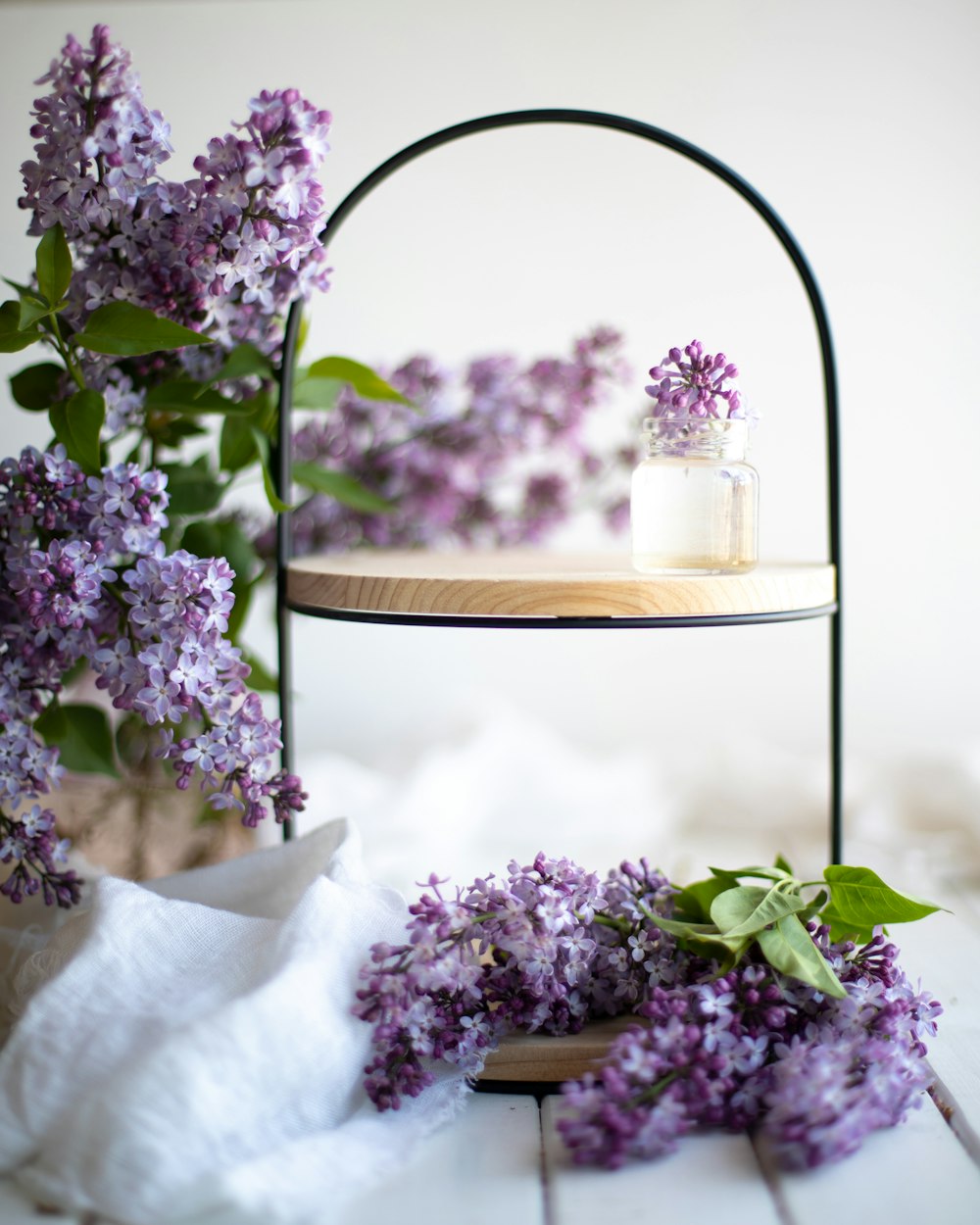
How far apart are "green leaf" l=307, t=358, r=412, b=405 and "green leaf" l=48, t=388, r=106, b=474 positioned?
19 cm

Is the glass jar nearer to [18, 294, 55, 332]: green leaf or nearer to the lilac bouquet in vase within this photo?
the lilac bouquet in vase

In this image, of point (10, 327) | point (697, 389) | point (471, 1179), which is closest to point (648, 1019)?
point (471, 1179)

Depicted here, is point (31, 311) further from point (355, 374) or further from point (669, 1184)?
point (669, 1184)

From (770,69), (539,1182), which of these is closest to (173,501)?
(539,1182)

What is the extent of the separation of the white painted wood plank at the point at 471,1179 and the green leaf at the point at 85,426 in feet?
1.67

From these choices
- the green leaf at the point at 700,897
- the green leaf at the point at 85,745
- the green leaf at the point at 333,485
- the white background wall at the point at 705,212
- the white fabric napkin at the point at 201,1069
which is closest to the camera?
the white fabric napkin at the point at 201,1069

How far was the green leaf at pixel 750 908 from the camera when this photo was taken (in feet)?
2.27

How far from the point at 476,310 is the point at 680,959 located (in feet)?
3.99

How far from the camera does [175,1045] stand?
23.2 inches

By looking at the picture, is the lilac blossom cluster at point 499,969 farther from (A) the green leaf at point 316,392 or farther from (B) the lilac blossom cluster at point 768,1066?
(A) the green leaf at point 316,392

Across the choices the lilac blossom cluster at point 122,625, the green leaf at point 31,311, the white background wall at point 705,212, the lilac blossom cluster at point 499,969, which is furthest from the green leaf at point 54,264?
the white background wall at point 705,212

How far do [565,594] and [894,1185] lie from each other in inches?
15.1

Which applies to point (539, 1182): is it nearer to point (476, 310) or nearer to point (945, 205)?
point (476, 310)

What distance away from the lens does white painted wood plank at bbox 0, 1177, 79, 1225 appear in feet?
1.92
